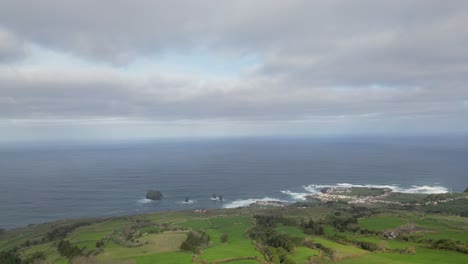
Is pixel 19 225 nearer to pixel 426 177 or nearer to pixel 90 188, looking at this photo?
pixel 90 188

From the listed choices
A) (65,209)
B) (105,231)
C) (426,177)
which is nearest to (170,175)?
(65,209)

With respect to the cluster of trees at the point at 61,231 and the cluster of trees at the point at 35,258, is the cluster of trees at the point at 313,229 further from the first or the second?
the cluster of trees at the point at 61,231

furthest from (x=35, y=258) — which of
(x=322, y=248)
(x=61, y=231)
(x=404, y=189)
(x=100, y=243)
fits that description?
(x=404, y=189)

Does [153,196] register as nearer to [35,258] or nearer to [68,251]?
[68,251]

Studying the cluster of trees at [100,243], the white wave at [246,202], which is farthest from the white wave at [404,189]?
the cluster of trees at [100,243]

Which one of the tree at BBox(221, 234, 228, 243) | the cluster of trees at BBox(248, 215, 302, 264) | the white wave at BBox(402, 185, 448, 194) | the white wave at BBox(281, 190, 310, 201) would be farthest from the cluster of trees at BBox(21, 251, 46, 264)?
the white wave at BBox(402, 185, 448, 194)
